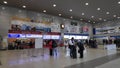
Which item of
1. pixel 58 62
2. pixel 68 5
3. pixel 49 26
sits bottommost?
pixel 58 62

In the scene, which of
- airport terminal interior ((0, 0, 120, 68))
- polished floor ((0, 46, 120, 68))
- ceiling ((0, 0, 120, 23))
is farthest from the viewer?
ceiling ((0, 0, 120, 23))

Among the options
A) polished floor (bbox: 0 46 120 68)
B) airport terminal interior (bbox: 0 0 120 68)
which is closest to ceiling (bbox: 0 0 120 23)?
airport terminal interior (bbox: 0 0 120 68)

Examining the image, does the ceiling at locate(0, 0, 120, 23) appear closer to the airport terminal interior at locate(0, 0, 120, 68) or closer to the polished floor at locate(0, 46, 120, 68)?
the airport terminal interior at locate(0, 0, 120, 68)

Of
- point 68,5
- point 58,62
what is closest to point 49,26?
point 68,5

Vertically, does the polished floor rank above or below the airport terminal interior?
below

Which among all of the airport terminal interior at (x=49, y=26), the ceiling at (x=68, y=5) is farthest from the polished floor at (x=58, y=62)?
the ceiling at (x=68, y=5)

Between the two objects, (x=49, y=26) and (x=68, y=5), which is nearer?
(x=68, y=5)

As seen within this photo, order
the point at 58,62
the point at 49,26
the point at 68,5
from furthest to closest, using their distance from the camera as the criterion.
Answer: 1. the point at 49,26
2. the point at 68,5
3. the point at 58,62

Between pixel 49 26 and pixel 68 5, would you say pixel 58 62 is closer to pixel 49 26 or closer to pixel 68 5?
pixel 68 5

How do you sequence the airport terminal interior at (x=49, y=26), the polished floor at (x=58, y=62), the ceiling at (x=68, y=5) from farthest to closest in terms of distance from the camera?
the ceiling at (x=68, y=5)
the airport terminal interior at (x=49, y=26)
the polished floor at (x=58, y=62)

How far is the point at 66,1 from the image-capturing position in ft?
46.9

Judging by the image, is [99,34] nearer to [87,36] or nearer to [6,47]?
[87,36]

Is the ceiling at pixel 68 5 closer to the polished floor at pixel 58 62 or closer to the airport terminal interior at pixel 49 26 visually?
the airport terminal interior at pixel 49 26

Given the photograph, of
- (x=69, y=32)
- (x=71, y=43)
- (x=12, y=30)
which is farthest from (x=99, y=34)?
(x=71, y=43)
